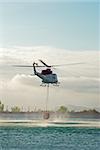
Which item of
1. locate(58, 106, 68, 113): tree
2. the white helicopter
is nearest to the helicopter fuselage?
the white helicopter

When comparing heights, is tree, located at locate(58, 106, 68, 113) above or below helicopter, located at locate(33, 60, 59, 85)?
below

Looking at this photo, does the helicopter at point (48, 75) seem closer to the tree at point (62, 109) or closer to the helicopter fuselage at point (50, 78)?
the helicopter fuselage at point (50, 78)

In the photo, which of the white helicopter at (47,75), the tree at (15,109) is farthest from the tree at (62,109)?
the tree at (15,109)

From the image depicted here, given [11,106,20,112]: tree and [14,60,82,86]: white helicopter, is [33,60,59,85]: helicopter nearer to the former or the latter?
[14,60,82,86]: white helicopter

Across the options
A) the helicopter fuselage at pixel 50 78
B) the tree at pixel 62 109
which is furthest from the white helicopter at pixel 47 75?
the tree at pixel 62 109

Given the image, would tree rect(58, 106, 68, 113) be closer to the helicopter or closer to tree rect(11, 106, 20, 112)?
the helicopter

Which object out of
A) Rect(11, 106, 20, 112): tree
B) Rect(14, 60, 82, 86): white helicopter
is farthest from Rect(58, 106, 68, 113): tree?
Rect(11, 106, 20, 112): tree

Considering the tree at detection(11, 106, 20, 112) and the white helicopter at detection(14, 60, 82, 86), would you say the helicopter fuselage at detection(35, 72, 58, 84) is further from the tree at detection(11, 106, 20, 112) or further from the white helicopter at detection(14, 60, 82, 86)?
the tree at detection(11, 106, 20, 112)

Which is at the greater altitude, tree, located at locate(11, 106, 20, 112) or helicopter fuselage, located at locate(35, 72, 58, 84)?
helicopter fuselage, located at locate(35, 72, 58, 84)

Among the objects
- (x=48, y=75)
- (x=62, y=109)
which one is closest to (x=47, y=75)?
(x=48, y=75)

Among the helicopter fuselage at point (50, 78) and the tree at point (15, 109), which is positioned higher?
the helicopter fuselage at point (50, 78)

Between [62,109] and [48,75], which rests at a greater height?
[48,75]

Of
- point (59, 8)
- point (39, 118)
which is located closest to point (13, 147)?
point (39, 118)

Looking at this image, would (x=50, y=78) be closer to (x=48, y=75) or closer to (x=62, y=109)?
(x=48, y=75)
